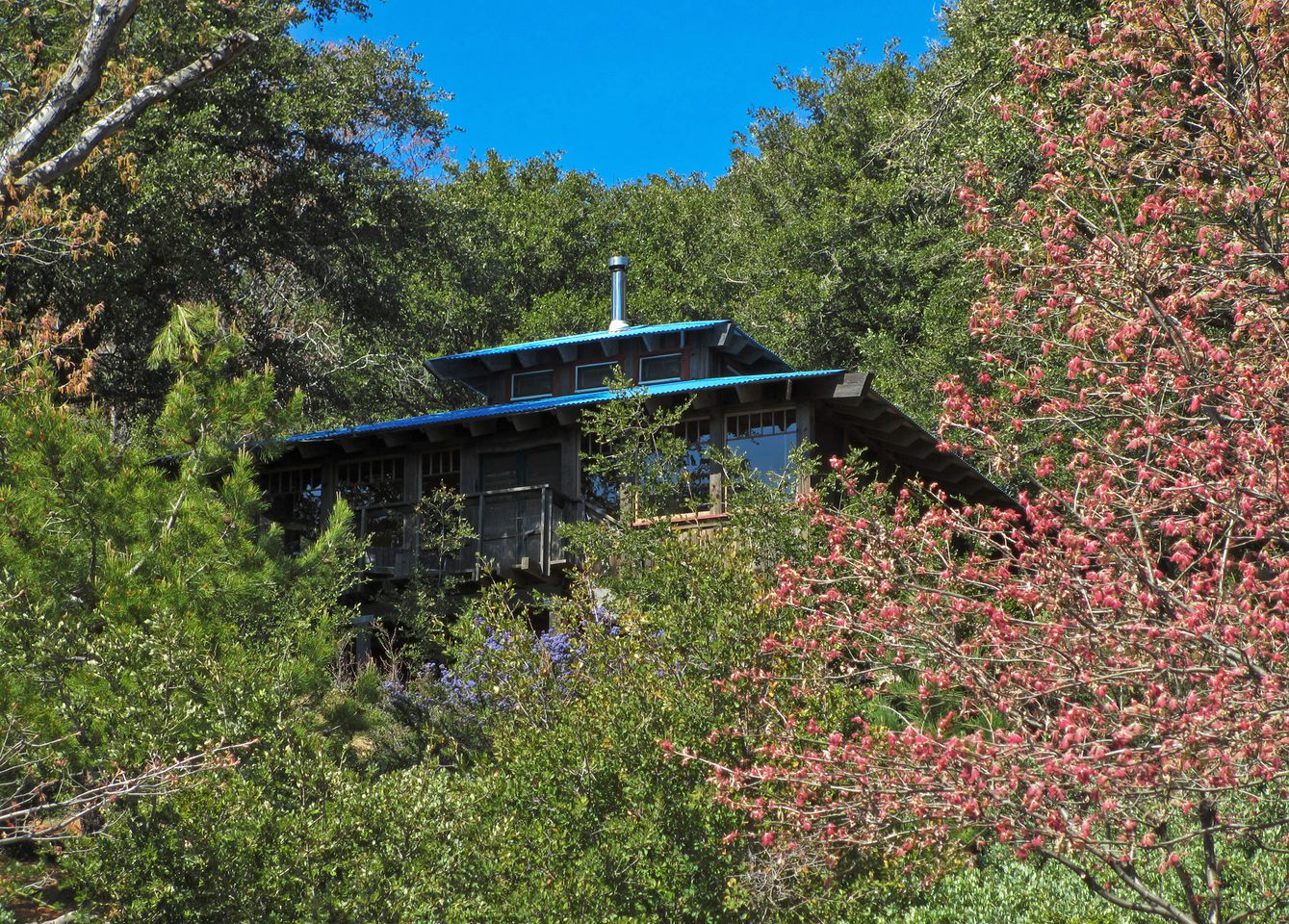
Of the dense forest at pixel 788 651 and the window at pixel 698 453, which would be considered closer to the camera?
the dense forest at pixel 788 651

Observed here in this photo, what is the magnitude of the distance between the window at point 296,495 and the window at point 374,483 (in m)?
0.65

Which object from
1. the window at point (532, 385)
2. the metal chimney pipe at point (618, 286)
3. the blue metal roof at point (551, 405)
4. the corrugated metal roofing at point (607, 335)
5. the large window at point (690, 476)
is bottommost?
the large window at point (690, 476)

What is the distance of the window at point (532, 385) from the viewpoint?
26297 mm

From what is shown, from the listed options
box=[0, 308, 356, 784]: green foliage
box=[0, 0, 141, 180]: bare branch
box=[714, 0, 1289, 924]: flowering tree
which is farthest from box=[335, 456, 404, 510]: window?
box=[714, 0, 1289, 924]: flowering tree

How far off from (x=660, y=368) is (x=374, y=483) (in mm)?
5746

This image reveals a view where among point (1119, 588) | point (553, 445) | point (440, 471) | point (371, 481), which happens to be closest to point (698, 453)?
point (553, 445)

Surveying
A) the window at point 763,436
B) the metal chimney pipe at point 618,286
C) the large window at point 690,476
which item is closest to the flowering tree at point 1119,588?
the large window at point 690,476

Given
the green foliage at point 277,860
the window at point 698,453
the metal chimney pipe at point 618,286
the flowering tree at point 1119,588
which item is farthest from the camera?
the metal chimney pipe at point 618,286

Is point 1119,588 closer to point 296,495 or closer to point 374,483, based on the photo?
point 374,483

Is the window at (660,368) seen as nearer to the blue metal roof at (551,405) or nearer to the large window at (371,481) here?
the blue metal roof at (551,405)

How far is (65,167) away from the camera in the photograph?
52.1 feet

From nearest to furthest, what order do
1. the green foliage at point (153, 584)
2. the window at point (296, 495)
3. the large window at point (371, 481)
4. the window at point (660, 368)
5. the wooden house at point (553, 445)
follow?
the green foliage at point (153, 584) → the wooden house at point (553, 445) → the large window at point (371, 481) → the window at point (296, 495) → the window at point (660, 368)

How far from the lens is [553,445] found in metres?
21.8

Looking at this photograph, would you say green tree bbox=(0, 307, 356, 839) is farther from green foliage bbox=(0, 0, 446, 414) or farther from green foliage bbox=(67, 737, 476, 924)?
green foliage bbox=(0, 0, 446, 414)
